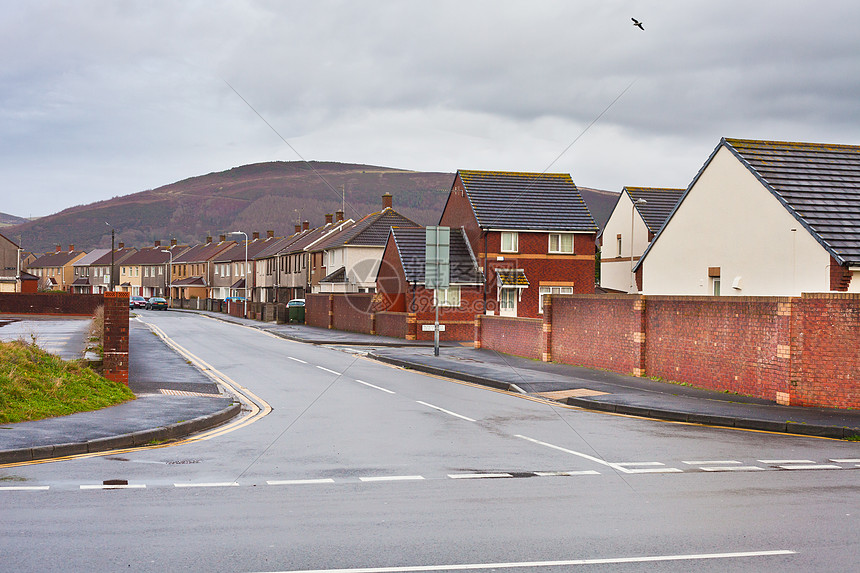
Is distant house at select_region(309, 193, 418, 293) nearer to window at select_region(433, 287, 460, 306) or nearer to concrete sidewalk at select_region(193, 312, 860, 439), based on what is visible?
window at select_region(433, 287, 460, 306)

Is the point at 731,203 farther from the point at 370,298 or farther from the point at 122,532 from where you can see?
the point at 370,298

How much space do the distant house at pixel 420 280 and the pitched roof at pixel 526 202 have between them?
8.20 ft

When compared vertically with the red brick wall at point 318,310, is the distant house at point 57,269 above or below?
above

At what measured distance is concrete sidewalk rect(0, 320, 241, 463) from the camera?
1127 cm

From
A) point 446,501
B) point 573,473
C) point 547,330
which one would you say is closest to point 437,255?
point 547,330

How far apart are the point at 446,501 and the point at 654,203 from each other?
45.3 m

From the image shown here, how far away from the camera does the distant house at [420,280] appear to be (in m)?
42.9

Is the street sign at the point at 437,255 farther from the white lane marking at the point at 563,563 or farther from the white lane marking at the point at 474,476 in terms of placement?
the white lane marking at the point at 563,563

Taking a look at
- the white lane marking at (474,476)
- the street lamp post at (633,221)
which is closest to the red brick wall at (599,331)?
the white lane marking at (474,476)

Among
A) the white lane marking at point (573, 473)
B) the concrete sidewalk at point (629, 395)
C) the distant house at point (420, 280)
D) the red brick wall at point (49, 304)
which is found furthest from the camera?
the red brick wall at point (49, 304)

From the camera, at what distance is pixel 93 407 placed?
14789 millimetres

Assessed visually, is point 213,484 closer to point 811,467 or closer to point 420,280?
point 811,467

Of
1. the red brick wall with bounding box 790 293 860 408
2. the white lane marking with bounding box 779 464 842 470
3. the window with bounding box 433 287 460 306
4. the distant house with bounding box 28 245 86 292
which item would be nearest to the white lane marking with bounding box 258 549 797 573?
the white lane marking with bounding box 779 464 842 470

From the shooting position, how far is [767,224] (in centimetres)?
2308
